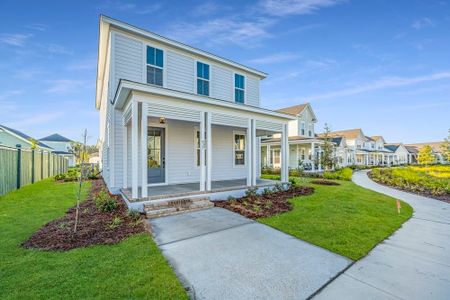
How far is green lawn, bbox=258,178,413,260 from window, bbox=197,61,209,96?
6.50 meters

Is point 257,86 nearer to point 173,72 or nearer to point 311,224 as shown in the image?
point 173,72

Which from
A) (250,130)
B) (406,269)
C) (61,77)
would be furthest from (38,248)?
(61,77)

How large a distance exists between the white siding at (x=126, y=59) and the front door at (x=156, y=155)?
7.17 ft

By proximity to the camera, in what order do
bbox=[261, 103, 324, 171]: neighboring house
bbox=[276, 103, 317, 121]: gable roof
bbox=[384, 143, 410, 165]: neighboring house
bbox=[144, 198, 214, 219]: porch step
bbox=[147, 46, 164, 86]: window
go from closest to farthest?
bbox=[144, 198, 214, 219]: porch step
bbox=[147, 46, 164, 86]: window
bbox=[261, 103, 324, 171]: neighboring house
bbox=[276, 103, 317, 121]: gable roof
bbox=[384, 143, 410, 165]: neighboring house

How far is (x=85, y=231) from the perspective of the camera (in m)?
4.48

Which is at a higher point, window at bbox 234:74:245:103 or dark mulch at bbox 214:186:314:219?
window at bbox 234:74:245:103

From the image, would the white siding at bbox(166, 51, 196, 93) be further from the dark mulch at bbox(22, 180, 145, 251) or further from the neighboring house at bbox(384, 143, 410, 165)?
the neighboring house at bbox(384, 143, 410, 165)

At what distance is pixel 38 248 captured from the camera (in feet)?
12.1

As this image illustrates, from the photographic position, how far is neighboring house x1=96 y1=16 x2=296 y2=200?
6.67 meters

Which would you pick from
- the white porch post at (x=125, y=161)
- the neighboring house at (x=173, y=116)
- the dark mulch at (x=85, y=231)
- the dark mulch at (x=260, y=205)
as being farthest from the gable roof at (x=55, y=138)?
the dark mulch at (x=260, y=205)

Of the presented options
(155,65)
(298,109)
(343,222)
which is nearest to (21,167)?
(155,65)

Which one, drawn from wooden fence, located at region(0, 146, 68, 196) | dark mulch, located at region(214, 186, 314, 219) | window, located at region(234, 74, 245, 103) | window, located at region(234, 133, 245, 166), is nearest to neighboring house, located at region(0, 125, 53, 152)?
wooden fence, located at region(0, 146, 68, 196)

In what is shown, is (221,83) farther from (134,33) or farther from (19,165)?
(19,165)

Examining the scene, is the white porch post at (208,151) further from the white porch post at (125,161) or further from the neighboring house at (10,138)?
the neighboring house at (10,138)
